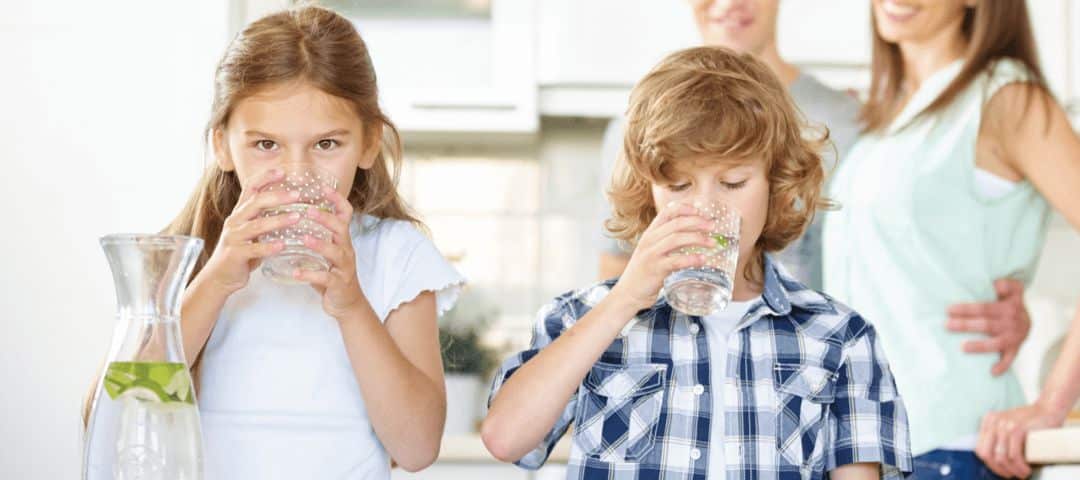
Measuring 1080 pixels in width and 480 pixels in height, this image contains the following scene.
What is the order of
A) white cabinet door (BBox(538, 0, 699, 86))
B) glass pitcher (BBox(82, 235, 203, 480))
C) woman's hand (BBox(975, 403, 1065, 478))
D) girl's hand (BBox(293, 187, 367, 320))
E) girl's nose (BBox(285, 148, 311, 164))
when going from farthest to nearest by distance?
white cabinet door (BBox(538, 0, 699, 86)) < woman's hand (BBox(975, 403, 1065, 478)) < girl's nose (BBox(285, 148, 311, 164)) < girl's hand (BBox(293, 187, 367, 320)) < glass pitcher (BBox(82, 235, 203, 480))

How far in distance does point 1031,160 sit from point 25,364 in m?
1.36

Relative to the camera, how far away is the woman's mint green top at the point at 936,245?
5.85 ft

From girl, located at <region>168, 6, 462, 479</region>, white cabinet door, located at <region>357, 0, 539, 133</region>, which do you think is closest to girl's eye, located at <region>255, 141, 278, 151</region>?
girl, located at <region>168, 6, 462, 479</region>

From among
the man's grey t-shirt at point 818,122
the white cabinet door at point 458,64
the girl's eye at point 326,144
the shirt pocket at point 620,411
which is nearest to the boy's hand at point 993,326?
the man's grey t-shirt at point 818,122

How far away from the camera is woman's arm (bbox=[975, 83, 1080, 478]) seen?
1.77 m

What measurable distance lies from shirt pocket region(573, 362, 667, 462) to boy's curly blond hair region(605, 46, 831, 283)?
15 cm

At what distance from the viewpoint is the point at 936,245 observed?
1.84 meters

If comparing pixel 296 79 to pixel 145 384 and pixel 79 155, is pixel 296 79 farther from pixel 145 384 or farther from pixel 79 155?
pixel 79 155

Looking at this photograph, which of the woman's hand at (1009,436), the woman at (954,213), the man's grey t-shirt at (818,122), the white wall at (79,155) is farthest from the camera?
the man's grey t-shirt at (818,122)

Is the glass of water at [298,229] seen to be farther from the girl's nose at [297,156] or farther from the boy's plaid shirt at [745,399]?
the boy's plaid shirt at [745,399]

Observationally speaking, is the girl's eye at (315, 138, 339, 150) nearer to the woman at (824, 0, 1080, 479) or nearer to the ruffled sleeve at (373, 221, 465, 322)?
the ruffled sleeve at (373, 221, 465, 322)

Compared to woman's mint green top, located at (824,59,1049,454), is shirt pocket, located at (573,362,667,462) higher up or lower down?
higher up

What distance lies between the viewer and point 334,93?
1166 mm

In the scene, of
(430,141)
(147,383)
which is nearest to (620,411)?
(147,383)
